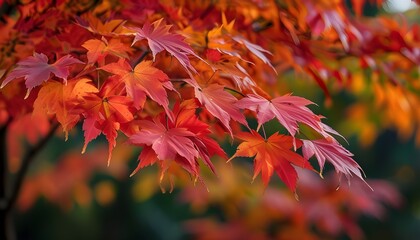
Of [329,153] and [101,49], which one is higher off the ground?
[101,49]

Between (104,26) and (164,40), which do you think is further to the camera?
(104,26)

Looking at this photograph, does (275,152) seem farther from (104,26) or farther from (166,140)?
(104,26)

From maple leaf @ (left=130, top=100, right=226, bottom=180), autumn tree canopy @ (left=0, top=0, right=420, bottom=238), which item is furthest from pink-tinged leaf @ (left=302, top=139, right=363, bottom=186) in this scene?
Result: maple leaf @ (left=130, top=100, right=226, bottom=180)

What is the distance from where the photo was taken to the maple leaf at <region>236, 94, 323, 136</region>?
85 cm

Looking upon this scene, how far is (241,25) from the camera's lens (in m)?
1.23

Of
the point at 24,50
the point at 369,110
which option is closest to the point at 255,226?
the point at 369,110

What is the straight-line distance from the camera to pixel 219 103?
857 mm

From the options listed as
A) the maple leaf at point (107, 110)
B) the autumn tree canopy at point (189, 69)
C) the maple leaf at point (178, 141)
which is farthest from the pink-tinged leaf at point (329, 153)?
the maple leaf at point (107, 110)

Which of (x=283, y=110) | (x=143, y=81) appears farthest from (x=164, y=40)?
(x=283, y=110)

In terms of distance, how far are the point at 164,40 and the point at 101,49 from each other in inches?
3.4

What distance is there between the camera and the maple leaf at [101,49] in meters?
0.87

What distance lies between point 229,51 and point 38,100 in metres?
0.29

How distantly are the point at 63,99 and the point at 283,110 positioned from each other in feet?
0.95

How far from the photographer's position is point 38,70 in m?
0.85
